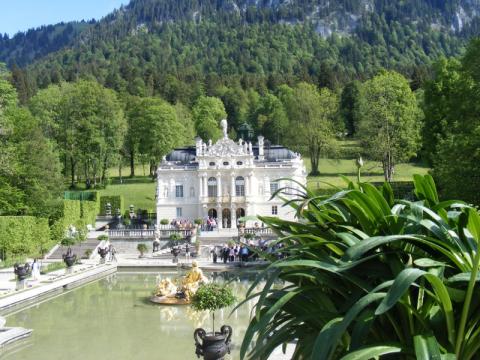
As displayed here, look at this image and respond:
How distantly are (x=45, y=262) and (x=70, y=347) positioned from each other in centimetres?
2195

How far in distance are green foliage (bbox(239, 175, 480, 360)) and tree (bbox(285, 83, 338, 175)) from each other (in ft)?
201

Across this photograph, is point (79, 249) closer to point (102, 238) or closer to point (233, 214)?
point (102, 238)

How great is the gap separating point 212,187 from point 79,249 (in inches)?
593

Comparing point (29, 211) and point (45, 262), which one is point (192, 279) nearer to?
point (45, 262)

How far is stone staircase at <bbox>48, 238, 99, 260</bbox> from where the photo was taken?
37.9m

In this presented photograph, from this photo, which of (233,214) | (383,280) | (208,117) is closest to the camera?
(383,280)

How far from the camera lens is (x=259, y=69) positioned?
494 feet

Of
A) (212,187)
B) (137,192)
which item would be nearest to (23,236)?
(212,187)

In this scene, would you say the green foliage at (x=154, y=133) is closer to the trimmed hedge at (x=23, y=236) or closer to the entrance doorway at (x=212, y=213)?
the entrance doorway at (x=212, y=213)

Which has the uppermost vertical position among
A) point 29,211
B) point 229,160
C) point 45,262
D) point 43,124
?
point 43,124

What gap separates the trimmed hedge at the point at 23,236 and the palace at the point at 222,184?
14.8 meters

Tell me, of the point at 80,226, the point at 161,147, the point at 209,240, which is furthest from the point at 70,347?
the point at 161,147

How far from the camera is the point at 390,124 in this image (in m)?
54.3

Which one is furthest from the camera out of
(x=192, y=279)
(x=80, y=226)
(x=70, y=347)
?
(x=80, y=226)
